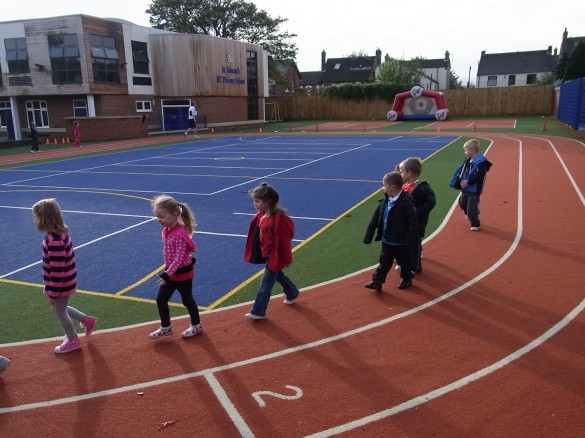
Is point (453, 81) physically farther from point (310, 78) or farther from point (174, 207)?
point (174, 207)

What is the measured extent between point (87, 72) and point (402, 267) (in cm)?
3517

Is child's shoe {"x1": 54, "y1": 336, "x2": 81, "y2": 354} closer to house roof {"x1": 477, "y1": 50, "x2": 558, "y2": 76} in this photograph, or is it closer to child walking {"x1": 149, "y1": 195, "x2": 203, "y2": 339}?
child walking {"x1": 149, "y1": 195, "x2": 203, "y2": 339}

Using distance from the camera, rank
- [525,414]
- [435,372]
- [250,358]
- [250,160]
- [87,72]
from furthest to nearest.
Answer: [87,72], [250,160], [250,358], [435,372], [525,414]

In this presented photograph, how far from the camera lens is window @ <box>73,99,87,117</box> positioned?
124ft

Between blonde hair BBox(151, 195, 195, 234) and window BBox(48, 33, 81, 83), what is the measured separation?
116ft

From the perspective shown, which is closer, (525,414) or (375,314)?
(525,414)

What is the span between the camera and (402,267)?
6938 millimetres

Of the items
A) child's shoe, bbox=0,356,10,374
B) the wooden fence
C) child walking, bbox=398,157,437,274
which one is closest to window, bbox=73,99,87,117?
the wooden fence

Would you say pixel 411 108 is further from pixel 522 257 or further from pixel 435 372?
pixel 435 372

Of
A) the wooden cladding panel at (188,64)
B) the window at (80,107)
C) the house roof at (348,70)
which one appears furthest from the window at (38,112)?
the house roof at (348,70)

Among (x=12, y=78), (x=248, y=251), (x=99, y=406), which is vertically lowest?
(x=99, y=406)

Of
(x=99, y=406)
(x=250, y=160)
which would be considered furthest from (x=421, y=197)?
(x=250, y=160)

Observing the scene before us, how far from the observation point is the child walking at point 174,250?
17.6 ft

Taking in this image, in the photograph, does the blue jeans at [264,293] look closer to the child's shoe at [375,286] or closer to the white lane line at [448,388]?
the child's shoe at [375,286]
